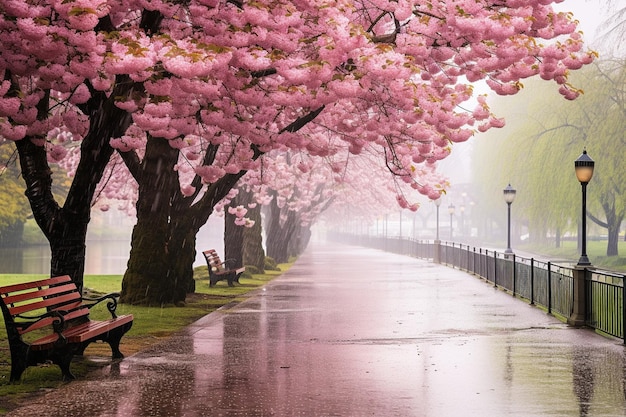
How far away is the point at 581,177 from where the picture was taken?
17.3 meters

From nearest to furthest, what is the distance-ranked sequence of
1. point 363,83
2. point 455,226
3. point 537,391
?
point 537,391 < point 363,83 < point 455,226

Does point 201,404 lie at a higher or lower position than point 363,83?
lower

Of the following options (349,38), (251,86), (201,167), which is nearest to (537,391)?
(349,38)

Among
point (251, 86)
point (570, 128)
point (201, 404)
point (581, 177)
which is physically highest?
point (570, 128)

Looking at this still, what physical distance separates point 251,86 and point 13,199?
1558 inches

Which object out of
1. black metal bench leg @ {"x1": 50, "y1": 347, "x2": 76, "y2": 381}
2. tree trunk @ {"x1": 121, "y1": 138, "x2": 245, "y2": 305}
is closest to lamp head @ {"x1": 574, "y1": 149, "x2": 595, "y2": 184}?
tree trunk @ {"x1": 121, "y1": 138, "x2": 245, "y2": 305}

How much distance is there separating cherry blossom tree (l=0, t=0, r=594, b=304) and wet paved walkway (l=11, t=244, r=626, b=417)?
342 centimetres

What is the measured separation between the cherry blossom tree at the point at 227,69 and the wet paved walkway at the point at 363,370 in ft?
11.2

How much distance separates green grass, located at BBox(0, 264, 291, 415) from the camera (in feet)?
31.8

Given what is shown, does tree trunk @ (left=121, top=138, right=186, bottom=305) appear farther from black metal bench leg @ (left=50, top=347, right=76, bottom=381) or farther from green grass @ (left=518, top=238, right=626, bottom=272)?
green grass @ (left=518, top=238, right=626, bottom=272)

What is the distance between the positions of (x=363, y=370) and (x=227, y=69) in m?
4.84

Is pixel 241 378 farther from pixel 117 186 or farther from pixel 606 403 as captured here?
pixel 117 186

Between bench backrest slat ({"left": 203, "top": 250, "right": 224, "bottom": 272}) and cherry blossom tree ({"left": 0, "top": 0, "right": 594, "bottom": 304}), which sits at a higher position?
cherry blossom tree ({"left": 0, "top": 0, "right": 594, "bottom": 304})

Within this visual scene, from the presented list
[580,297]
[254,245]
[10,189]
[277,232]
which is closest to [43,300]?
[580,297]
